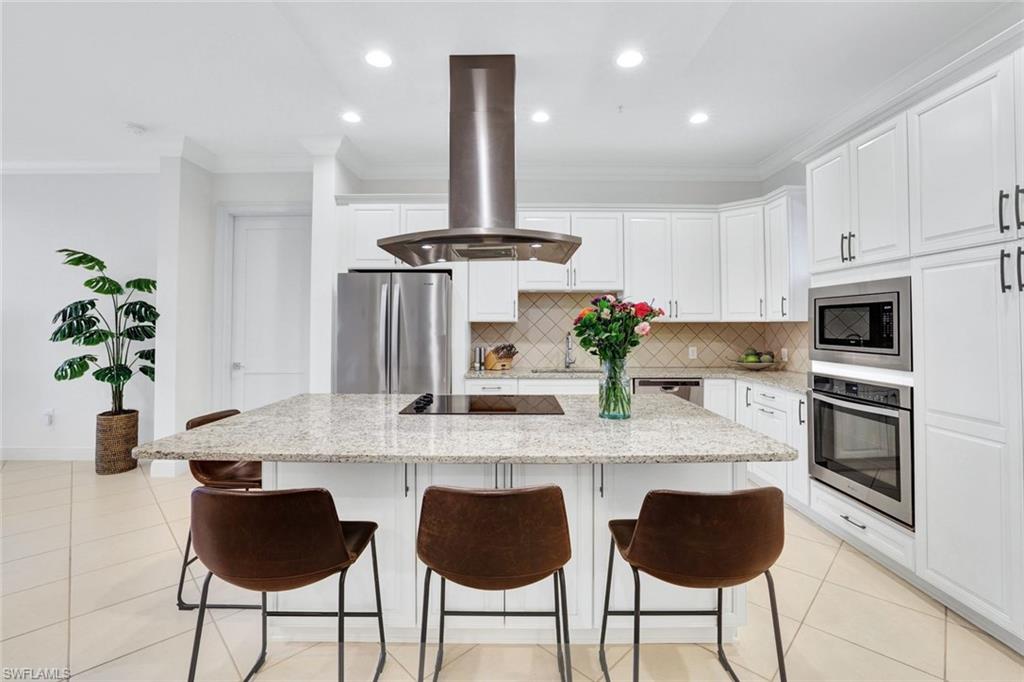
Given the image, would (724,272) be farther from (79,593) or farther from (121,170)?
(121,170)

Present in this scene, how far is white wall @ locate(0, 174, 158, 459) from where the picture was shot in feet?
14.0

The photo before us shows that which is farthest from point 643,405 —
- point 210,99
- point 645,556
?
point 210,99

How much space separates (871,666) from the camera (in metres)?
1.71

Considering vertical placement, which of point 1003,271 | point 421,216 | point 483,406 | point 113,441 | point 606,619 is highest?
point 421,216

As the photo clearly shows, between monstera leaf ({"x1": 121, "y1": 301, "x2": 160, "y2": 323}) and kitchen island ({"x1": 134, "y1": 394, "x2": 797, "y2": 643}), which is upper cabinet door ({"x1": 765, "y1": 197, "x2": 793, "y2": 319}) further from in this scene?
monstera leaf ({"x1": 121, "y1": 301, "x2": 160, "y2": 323})

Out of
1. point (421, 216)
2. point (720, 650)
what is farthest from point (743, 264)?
point (720, 650)

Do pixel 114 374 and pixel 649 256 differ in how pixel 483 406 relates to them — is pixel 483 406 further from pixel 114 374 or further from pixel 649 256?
pixel 114 374

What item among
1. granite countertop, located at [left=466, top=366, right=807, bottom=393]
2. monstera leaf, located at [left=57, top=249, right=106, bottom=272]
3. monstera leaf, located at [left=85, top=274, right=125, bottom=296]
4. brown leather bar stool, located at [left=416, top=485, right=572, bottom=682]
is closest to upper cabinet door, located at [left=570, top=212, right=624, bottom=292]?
granite countertop, located at [left=466, top=366, right=807, bottom=393]

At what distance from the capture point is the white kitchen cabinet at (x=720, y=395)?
12.5 ft

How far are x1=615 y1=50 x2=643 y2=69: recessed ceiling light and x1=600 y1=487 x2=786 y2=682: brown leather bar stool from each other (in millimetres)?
2477

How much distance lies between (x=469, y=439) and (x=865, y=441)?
7.29 ft

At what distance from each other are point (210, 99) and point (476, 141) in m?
2.32

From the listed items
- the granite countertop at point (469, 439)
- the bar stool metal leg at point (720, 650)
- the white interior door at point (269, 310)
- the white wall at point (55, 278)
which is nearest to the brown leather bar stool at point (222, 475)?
the granite countertop at point (469, 439)

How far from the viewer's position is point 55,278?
4320 mm
